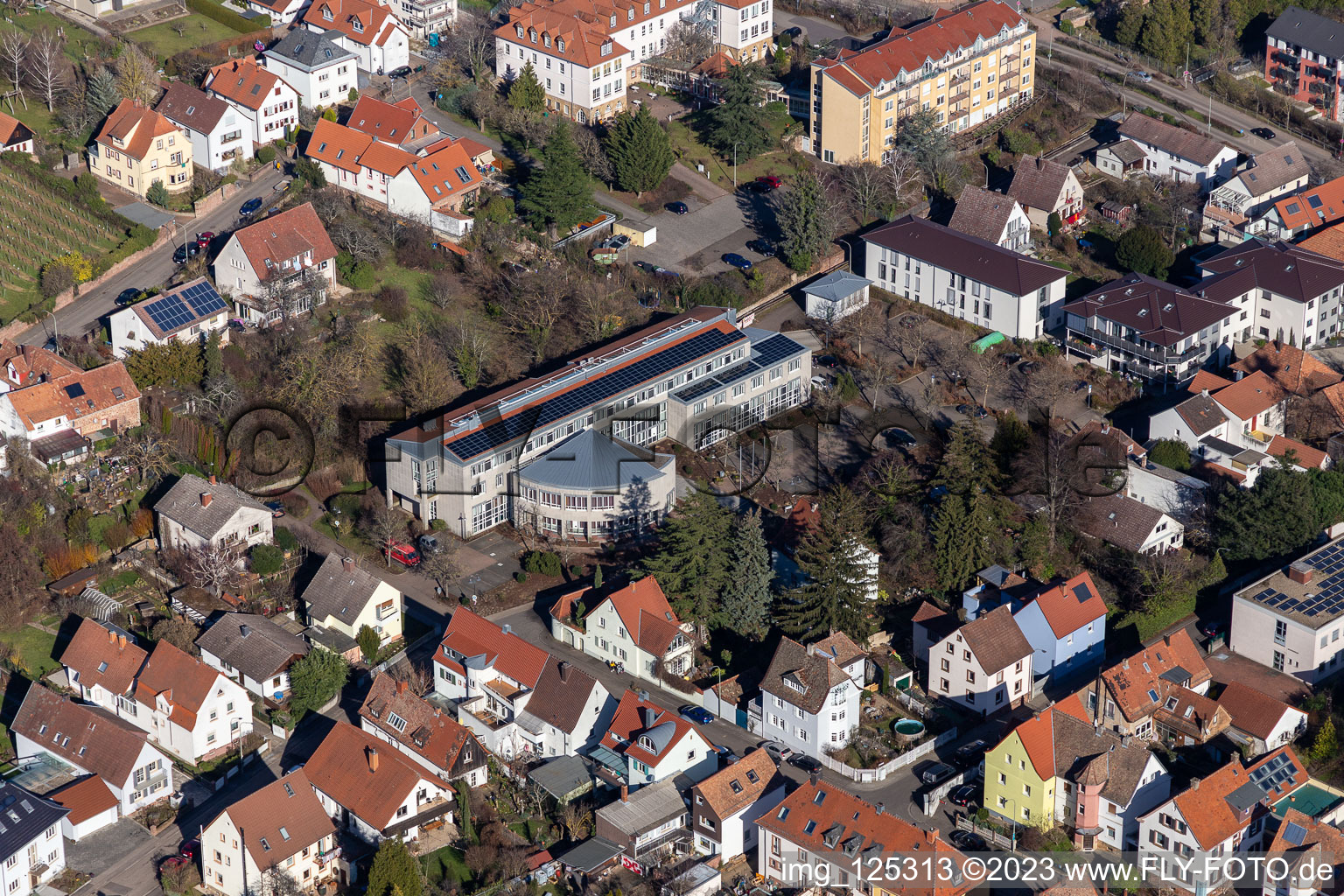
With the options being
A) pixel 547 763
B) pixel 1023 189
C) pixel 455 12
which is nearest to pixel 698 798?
pixel 547 763

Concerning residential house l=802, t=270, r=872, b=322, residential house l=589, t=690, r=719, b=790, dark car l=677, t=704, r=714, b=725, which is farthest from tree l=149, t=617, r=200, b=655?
residential house l=802, t=270, r=872, b=322

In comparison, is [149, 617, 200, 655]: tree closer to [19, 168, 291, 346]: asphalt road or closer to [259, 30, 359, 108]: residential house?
[19, 168, 291, 346]: asphalt road

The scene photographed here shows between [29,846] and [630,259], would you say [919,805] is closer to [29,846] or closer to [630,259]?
[29,846]

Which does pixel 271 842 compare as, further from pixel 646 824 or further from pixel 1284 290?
pixel 1284 290

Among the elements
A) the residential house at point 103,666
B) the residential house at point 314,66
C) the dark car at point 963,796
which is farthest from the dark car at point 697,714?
the residential house at point 314,66

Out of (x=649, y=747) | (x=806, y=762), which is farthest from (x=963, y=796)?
(x=649, y=747)

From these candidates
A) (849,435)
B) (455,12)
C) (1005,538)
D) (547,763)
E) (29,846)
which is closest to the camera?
(29,846)

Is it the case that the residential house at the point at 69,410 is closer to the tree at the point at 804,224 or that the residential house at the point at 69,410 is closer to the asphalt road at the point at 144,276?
the asphalt road at the point at 144,276
